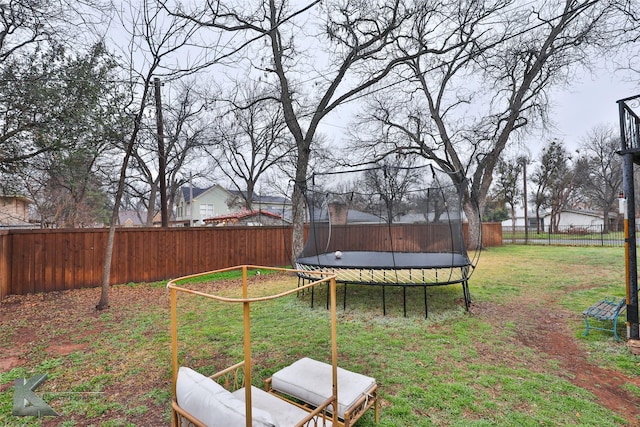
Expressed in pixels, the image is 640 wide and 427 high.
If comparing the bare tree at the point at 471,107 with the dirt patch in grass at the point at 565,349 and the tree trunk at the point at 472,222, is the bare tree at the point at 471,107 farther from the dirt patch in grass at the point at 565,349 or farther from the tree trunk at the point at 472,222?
the dirt patch in grass at the point at 565,349

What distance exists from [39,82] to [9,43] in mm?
684

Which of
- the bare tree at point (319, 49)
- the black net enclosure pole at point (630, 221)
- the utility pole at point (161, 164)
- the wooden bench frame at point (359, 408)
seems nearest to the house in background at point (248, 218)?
the utility pole at point (161, 164)

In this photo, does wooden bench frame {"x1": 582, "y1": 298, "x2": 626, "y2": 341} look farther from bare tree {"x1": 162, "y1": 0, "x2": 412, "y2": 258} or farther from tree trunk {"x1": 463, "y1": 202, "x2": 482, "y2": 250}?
tree trunk {"x1": 463, "y1": 202, "x2": 482, "y2": 250}

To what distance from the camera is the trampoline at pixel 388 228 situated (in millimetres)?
4547

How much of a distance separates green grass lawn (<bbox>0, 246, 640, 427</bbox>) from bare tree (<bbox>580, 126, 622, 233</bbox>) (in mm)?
24277

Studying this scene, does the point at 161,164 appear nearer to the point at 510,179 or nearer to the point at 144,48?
the point at 144,48

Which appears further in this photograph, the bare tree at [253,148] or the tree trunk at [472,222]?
the bare tree at [253,148]

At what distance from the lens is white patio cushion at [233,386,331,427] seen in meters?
1.67

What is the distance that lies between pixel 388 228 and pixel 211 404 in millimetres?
5770

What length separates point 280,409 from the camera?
176 cm

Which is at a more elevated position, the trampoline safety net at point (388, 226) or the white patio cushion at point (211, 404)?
the trampoline safety net at point (388, 226)

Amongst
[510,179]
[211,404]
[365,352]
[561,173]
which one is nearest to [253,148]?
[365,352]

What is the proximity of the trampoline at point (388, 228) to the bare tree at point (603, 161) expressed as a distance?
24.3m

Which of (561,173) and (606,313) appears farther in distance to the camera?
(561,173)
